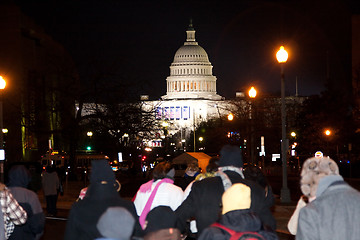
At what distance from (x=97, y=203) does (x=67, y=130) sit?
148 feet

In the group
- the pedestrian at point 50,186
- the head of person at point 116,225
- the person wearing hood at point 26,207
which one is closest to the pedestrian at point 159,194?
the person wearing hood at point 26,207

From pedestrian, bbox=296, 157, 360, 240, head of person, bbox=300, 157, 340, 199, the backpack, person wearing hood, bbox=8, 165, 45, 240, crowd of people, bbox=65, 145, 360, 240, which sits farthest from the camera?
person wearing hood, bbox=8, 165, 45, 240

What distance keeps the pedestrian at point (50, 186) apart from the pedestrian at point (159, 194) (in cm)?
1477

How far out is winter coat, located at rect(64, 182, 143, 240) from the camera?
7.09 meters

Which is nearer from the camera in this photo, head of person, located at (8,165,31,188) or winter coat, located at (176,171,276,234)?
winter coat, located at (176,171,276,234)

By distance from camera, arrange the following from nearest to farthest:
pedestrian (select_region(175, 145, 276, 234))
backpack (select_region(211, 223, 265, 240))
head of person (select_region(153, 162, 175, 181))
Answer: backpack (select_region(211, 223, 265, 240)) → pedestrian (select_region(175, 145, 276, 234)) → head of person (select_region(153, 162, 175, 181))

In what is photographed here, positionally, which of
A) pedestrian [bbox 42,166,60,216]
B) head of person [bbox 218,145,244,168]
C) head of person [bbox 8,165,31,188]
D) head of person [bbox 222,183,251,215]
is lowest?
pedestrian [bbox 42,166,60,216]

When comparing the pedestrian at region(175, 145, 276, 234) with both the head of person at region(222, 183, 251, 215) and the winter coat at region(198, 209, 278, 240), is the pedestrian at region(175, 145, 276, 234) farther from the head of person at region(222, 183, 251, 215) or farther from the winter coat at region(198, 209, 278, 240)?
the winter coat at region(198, 209, 278, 240)

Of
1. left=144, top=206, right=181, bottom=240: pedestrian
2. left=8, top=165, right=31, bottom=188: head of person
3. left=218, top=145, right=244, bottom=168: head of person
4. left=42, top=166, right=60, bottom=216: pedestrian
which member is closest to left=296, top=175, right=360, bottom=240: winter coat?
left=144, top=206, right=181, bottom=240: pedestrian

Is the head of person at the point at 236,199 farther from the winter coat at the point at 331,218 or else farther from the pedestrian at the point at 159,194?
the pedestrian at the point at 159,194

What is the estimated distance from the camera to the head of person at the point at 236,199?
6.05 meters

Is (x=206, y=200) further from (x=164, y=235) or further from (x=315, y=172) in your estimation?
(x=164, y=235)

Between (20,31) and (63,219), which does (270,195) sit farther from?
(20,31)

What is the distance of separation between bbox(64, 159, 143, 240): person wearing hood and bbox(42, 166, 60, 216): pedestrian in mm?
17354
